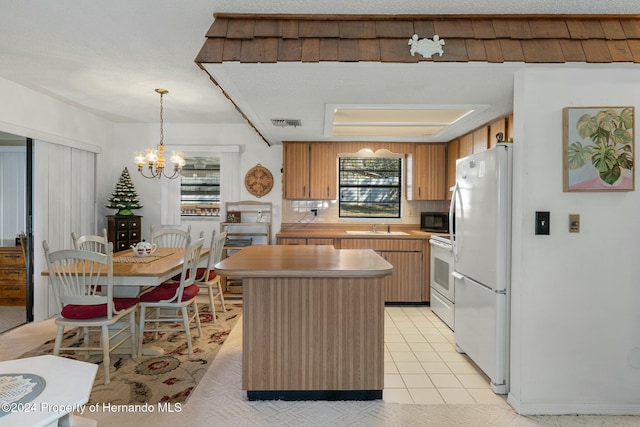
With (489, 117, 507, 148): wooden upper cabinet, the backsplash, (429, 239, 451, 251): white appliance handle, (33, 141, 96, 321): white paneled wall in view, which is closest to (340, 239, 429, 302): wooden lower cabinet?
(429, 239, 451, 251): white appliance handle

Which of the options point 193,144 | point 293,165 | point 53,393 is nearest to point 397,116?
point 293,165

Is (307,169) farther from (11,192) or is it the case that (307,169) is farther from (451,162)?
(11,192)

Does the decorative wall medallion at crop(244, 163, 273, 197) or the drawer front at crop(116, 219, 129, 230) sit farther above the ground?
the decorative wall medallion at crop(244, 163, 273, 197)

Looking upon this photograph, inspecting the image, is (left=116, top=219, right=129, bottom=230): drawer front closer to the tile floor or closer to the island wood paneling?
the island wood paneling

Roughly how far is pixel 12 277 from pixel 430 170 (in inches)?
214

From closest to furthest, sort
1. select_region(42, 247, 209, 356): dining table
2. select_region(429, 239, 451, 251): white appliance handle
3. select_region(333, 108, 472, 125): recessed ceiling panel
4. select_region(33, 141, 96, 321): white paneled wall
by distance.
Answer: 1. select_region(42, 247, 209, 356): dining table
2. select_region(333, 108, 472, 125): recessed ceiling panel
3. select_region(429, 239, 451, 251): white appliance handle
4. select_region(33, 141, 96, 321): white paneled wall

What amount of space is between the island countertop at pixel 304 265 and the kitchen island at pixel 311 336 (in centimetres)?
4

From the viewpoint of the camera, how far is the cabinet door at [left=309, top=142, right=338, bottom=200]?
4.94 meters

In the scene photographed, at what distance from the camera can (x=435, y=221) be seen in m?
4.82

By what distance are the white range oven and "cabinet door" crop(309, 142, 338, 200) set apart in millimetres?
1519

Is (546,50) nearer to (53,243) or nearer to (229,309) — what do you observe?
(229,309)

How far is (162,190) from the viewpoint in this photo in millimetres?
5293

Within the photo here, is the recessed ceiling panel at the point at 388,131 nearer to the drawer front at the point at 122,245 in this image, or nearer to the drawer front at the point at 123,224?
the drawer front at the point at 123,224

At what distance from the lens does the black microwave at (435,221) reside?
185 inches
